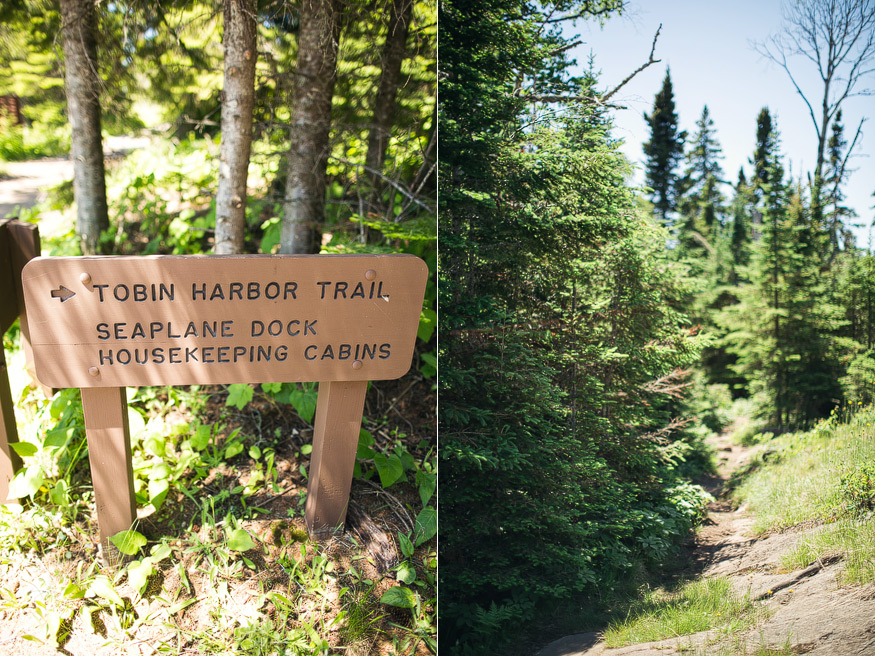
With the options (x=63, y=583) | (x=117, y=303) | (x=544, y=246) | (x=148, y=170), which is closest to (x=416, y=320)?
(x=544, y=246)

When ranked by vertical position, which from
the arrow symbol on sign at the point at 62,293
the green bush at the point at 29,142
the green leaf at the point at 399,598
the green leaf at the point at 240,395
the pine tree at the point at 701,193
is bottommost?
the green leaf at the point at 399,598

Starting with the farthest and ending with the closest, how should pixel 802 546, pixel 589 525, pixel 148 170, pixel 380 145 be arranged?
1. pixel 148 170
2. pixel 380 145
3. pixel 589 525
4. pixel 802 546

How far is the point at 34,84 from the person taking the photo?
6.69 metres

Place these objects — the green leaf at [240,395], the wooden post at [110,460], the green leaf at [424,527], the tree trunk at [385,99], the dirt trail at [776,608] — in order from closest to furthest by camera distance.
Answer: the dirt trail at [776,608], the wooden post at [110,460], the green leaf at [424,527], the green leaf at [240,395], the tree trunk at [385,99]

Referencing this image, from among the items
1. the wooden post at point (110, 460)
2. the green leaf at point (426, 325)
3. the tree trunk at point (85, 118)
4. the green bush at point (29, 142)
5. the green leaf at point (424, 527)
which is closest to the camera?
the wooden post at point (110, 460)

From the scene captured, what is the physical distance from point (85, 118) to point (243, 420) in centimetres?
263

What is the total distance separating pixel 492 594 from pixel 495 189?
1.34 metres

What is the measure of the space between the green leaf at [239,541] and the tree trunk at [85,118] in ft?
9.15

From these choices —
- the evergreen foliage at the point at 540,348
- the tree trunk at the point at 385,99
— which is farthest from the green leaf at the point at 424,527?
the tree trunk at the point at 385,99

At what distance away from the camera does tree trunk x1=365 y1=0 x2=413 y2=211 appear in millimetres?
3427

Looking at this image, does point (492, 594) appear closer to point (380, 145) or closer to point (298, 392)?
point (298, 392)

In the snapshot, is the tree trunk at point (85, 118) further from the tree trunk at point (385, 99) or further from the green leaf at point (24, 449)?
the green leaf at point (24, 449)

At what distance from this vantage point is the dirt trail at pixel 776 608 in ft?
5.23

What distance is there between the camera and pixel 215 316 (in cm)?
206
